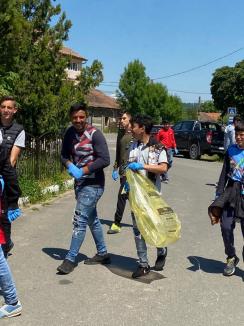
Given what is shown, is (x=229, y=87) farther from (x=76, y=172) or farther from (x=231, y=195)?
(x=76, y=172)

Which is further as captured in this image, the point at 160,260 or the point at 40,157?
the point at 40,157

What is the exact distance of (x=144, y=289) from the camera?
4984 mm

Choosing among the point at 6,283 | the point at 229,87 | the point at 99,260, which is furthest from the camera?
the point at 229,87

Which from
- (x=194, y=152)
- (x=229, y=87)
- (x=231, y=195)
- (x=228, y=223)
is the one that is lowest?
(x=194, y=152)

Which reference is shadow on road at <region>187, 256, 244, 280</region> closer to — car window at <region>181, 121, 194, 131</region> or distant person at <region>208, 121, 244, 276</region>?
distant person at <region>208, 121, 244, 276</region>

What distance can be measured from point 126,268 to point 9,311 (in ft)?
5.87

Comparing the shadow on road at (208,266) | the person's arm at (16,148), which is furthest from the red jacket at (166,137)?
the person's arm at (16,148)

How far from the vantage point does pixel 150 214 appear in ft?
16.9

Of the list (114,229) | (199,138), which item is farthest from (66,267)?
(199,138)

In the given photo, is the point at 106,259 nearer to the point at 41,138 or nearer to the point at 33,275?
the point at 33,275

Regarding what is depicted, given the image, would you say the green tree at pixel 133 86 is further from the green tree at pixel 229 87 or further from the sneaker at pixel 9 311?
the sneaker at pixel 9 311

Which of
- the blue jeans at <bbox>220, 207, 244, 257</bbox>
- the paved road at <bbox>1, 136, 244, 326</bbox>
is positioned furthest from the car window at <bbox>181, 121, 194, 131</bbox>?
the blue jeans at <bbox>220, 207, 244, 257</bbox>

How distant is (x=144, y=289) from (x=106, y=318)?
833 millimetres

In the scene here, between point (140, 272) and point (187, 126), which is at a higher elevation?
point (187, 126)
